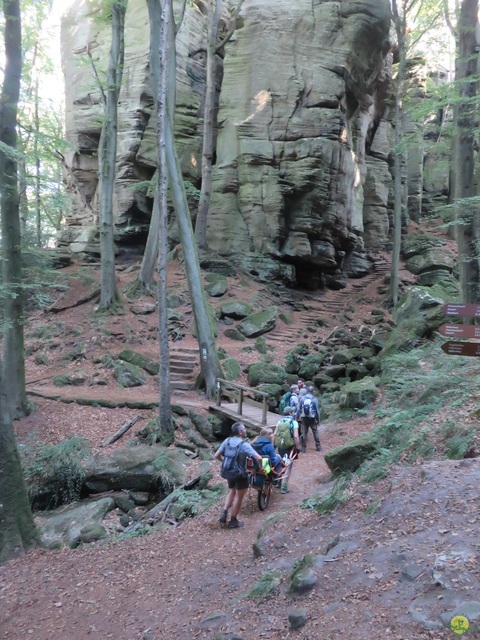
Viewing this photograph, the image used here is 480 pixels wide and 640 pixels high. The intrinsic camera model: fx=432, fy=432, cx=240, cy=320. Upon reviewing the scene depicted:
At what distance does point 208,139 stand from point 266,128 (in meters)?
3.25

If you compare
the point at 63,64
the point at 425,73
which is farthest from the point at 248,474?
the point at 425,73

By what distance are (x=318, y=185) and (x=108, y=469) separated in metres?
17.9

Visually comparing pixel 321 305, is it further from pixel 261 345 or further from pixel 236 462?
pixel 236 462

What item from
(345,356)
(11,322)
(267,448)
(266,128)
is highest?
(266,128)

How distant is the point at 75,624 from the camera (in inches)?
207

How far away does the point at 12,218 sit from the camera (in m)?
11.3

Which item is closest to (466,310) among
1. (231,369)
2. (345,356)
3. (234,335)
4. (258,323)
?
(345,356)

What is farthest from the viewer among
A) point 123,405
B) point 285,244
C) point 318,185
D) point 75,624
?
point 285,244

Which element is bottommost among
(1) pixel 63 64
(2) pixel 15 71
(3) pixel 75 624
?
(3) pixel 75 624

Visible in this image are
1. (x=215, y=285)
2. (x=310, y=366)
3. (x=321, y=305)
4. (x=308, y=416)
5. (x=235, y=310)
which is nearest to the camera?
(x=308, y=416)

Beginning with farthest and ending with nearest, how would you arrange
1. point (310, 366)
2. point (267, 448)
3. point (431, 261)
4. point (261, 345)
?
point (431, 261)
point (261, 345)
point (310, 366)
point (267, 448)

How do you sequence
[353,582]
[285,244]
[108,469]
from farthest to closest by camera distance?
[285,244]
[108,469]
[353,582]

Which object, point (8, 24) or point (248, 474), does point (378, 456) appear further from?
point (8, 24)

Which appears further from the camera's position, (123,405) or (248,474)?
(123,405)
